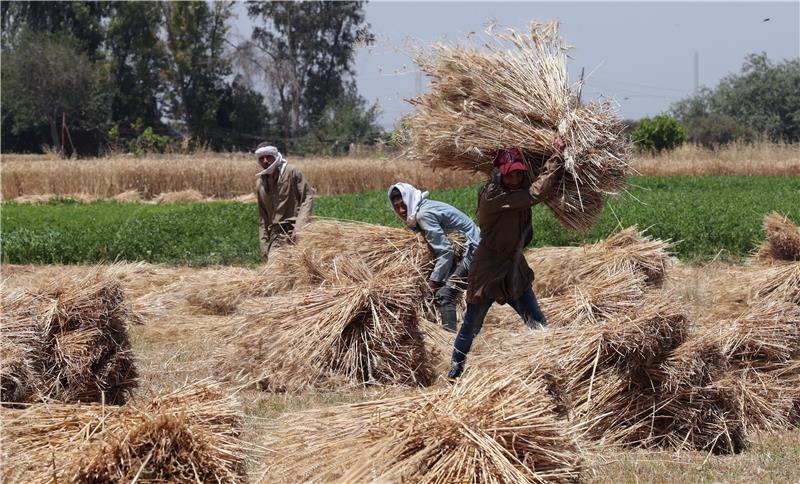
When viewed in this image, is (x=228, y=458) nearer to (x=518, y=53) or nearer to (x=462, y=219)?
(x=518, y=53)

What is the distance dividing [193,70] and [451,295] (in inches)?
2017

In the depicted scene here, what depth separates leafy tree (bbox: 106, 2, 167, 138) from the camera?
57.1 meters

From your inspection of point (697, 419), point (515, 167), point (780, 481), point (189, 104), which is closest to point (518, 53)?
point (515, 167)

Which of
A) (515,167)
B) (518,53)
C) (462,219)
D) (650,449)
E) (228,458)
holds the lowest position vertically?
(650,449)

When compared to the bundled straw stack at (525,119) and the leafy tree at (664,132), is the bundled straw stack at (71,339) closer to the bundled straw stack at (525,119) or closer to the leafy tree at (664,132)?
the bundled straw stack at (525,119)

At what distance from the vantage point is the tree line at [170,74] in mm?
54906

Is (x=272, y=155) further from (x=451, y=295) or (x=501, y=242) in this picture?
(x=501, y=242)

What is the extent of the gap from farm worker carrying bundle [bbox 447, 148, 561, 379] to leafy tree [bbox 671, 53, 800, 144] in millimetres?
53837

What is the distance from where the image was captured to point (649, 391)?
214 inches

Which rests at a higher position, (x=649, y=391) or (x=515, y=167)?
(x=515, y=167)

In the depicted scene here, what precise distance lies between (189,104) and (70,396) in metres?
52.8

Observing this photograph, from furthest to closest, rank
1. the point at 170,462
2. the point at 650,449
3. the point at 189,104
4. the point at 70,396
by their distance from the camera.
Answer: the point at 189,104
the point at 70,396
the point at 650,449
the point at 170,462

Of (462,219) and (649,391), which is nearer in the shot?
(649,391)

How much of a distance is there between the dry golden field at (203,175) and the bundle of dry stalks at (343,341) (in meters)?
21.7
